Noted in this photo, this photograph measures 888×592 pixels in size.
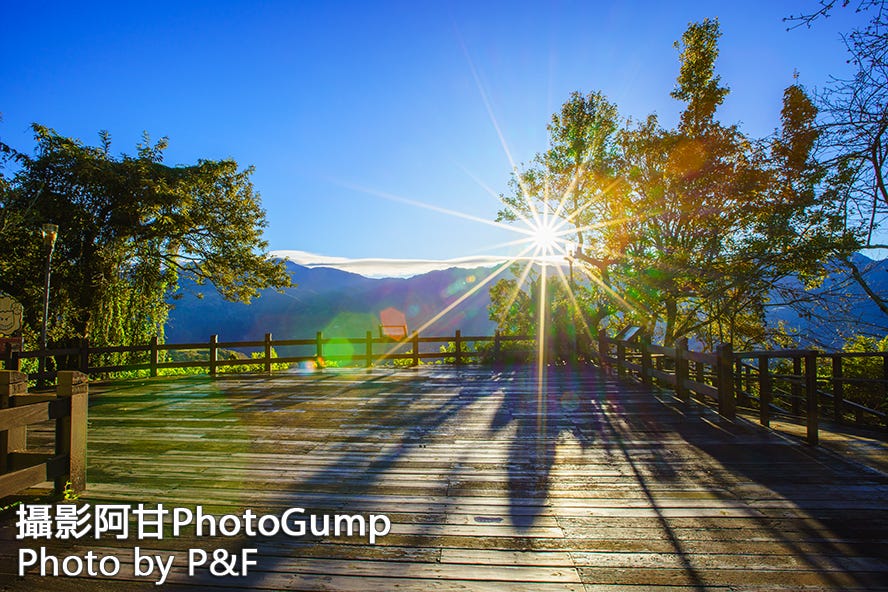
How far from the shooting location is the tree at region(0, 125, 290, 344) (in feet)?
53.0

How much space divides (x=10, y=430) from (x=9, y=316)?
11.3 metres

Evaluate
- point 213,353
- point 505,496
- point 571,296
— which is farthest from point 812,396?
point 571,296

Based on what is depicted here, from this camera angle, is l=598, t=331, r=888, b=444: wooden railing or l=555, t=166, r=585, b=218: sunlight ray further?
l=555, t=166, r=585, b=218: sunlight ray

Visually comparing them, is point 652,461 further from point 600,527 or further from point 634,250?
point 634,250

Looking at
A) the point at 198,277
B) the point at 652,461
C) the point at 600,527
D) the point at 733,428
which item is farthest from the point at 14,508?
the point at 198,277

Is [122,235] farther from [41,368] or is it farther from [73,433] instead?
[73,433]

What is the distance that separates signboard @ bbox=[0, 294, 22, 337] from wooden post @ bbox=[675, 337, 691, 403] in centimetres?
1609

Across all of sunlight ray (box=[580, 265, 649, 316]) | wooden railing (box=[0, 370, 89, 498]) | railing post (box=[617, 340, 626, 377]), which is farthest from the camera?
sunlight ray (box=[580, 265, 649, 316])

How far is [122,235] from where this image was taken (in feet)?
58.5

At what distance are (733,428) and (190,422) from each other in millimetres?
7912

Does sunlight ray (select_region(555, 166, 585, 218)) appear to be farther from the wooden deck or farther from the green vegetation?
the wooden deck

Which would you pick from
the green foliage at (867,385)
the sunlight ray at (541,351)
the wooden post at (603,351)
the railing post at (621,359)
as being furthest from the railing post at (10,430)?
the green foliage at (867,385)

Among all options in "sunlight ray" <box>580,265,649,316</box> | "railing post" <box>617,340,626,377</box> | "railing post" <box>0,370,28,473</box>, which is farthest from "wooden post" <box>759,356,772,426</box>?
"sunlight ray" <box>580,265,649,316</box>

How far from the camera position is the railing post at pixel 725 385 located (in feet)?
22.0
